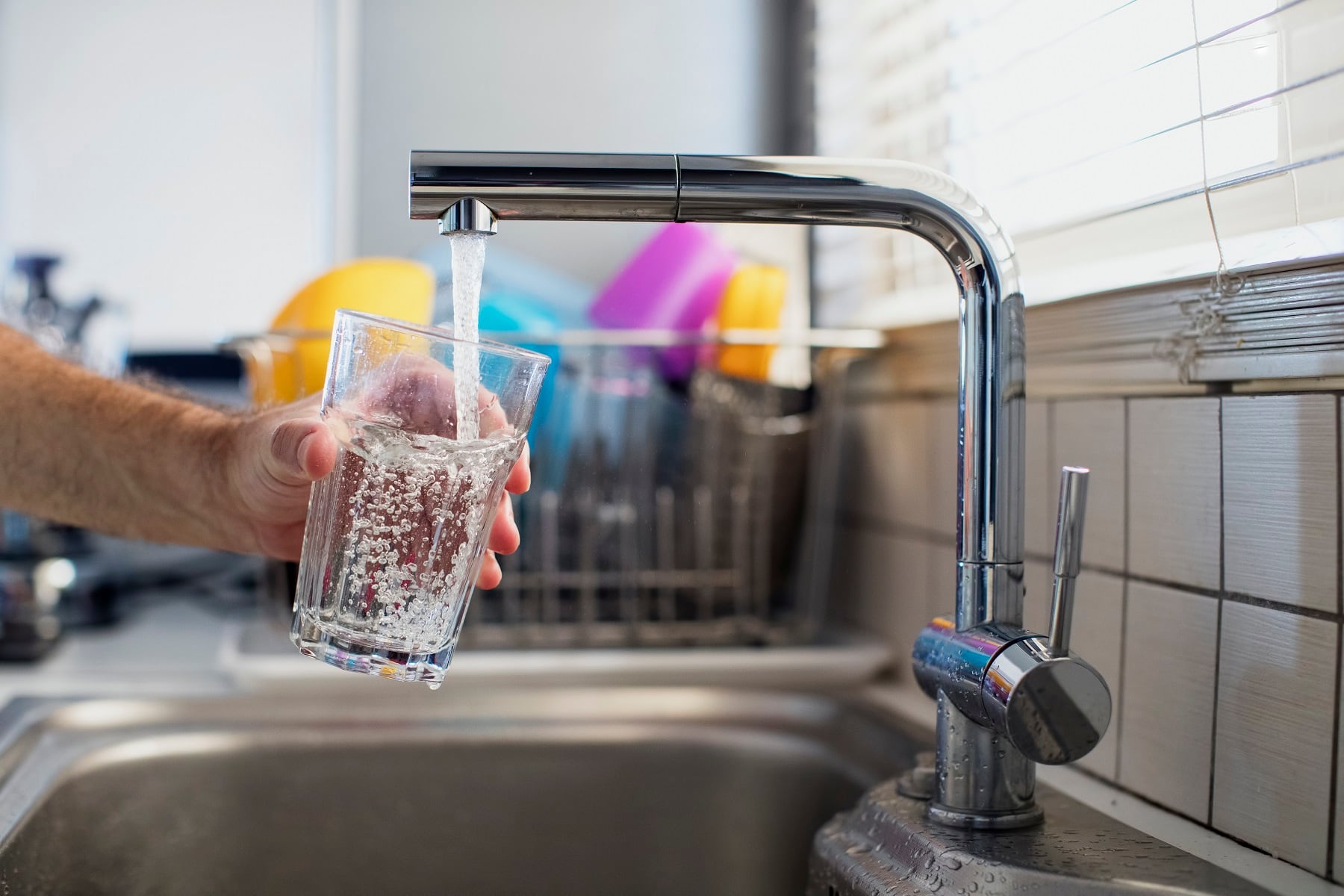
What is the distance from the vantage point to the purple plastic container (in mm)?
1127

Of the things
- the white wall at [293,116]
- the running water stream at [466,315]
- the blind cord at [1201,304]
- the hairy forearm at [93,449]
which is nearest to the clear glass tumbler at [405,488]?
the running water stream at [466,315]

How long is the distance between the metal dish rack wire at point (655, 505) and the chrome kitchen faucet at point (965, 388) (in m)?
0.46

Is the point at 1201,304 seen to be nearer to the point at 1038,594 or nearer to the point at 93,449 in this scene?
the point at 1038,594

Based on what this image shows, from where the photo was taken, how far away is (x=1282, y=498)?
22.8 inches

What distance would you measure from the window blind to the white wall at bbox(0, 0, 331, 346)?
0.73 m

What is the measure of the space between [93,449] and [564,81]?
86cm

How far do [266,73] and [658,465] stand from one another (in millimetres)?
777

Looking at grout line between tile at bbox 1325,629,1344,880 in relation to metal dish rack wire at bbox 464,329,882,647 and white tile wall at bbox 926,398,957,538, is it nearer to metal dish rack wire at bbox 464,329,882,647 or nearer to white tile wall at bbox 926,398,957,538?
white tile wall at bbox 926,398,957,538

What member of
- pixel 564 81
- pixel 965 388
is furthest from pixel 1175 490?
pixel 564 81

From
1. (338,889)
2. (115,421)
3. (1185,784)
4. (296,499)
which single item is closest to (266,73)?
(115,421)

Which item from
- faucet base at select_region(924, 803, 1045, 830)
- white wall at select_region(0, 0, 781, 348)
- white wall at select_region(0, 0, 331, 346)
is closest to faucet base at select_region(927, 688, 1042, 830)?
faucet base at select_region(924, 803, 1045, 830)

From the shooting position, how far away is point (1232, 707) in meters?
0.61

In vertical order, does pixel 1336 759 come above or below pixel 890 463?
below

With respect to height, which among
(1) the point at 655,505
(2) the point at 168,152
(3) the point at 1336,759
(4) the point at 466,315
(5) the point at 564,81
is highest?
(5) the point at 564,81
